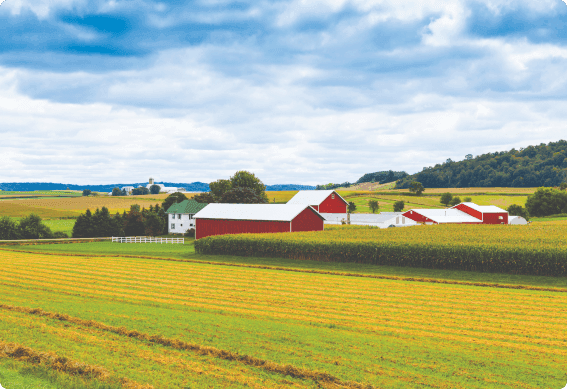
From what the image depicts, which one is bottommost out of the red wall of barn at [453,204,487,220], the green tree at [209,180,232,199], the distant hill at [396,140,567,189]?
the red wall of barn at [453,204,487,220]

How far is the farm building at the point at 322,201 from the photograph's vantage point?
73.6 m

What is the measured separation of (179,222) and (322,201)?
26664mm

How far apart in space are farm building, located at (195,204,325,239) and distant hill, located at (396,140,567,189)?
114m

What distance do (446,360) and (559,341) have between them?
4.36m

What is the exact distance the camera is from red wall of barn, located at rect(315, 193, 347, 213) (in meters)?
74.0

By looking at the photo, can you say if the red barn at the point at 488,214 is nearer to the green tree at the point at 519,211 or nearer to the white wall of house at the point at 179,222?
the green tree at the point at 519,211

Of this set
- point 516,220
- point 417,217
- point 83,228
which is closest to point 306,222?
point 417,217

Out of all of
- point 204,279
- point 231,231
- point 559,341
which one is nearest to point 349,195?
point 231,231

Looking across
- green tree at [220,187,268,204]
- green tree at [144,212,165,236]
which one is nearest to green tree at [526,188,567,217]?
green tree at [220,187,268,204]

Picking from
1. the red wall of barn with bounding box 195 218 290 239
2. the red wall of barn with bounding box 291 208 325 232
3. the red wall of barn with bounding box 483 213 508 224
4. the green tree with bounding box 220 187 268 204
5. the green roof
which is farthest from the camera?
the red wall of barn with bounding box 483 213 508 224

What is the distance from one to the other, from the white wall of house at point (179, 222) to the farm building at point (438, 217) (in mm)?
39129

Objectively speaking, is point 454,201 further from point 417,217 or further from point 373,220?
point 373,220

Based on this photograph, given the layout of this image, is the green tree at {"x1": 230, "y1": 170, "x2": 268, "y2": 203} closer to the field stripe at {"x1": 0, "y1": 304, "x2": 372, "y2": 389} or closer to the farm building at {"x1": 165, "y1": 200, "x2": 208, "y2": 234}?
the farm building at {"x1": 165, "y1": 200, "x2": 208, "y2": 234}

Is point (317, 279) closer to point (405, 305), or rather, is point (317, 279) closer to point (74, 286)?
point (405, 305)
